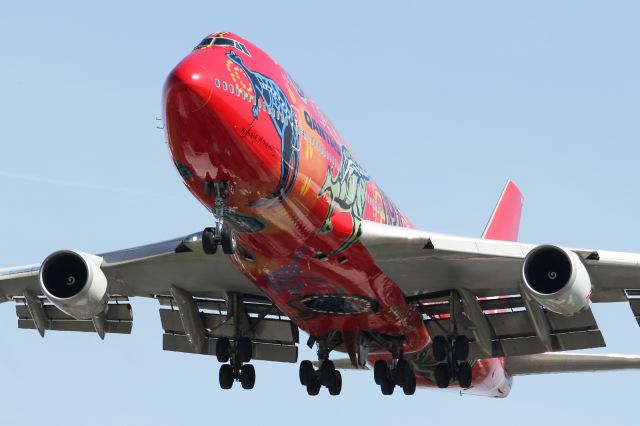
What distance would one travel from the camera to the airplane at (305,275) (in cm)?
2292

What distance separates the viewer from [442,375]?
30906 millimetres

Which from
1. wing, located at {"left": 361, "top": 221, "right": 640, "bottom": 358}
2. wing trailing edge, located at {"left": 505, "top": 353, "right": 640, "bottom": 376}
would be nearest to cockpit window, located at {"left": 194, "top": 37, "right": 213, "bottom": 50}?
wing, located at {"left": 361, "top": 221, "right": 640, "bottom": 358}

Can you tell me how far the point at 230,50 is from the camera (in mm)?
23375

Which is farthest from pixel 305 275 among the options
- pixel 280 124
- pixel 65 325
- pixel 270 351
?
pixel 65 325

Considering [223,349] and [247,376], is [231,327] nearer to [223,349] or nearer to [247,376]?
[223,349]

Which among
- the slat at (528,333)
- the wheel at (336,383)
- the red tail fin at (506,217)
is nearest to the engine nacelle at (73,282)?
the wheel at (336,383)

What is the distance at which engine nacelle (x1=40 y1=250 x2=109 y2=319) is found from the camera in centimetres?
2780

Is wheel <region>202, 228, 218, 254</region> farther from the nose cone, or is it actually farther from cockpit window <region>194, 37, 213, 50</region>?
cockpit window <region>194, 37, 213, 50</region>

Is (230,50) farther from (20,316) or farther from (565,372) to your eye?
(565,372)

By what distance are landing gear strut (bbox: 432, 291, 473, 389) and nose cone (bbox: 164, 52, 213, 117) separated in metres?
10.4

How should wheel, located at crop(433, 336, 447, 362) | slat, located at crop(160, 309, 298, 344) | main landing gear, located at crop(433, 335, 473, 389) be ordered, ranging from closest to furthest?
main landing gear, located at crop(433, 335, 473, 389) → wheel, located at crop(433, 336, 447, 362) → slat, located at crop(160, 309, 298, 344)

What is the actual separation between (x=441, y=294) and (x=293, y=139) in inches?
294

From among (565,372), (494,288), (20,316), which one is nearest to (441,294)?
(494,288)

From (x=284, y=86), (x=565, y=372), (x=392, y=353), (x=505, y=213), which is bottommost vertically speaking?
(x=565, y=372)
